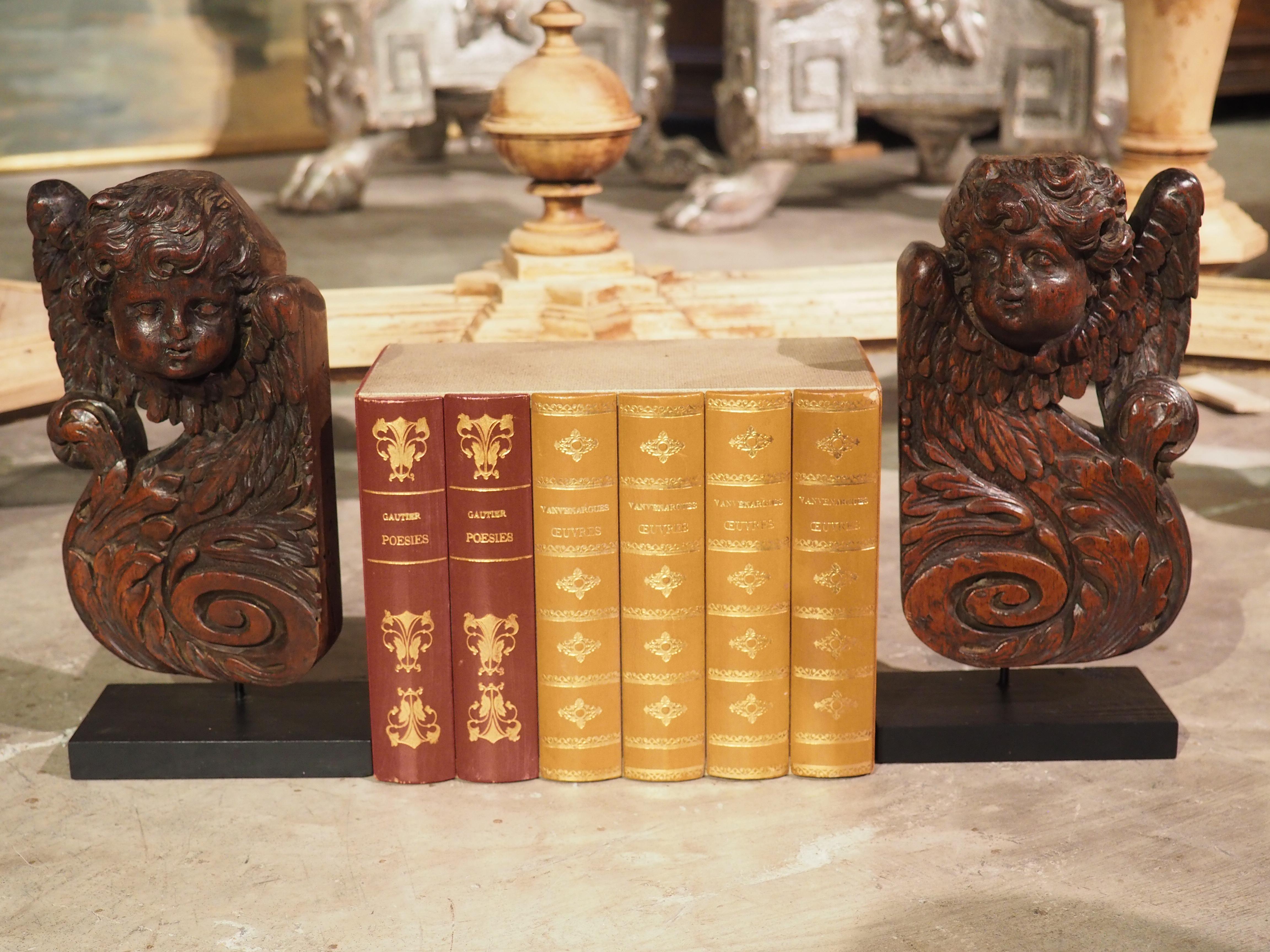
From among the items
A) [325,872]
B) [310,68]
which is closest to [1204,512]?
[325,872]

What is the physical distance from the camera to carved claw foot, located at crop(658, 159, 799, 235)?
3.86 meters

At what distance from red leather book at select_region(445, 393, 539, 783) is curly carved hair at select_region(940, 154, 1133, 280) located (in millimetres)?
445

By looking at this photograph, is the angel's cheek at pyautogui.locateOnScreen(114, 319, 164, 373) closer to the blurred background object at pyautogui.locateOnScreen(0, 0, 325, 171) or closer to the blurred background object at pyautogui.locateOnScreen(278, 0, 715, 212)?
the blurred background object at pyautogui.locateOnScreen(278, 0, 715, 212)

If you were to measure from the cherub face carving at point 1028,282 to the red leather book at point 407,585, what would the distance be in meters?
0.50

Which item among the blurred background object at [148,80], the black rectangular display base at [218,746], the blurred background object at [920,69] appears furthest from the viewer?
the blurred background object at [148,80]

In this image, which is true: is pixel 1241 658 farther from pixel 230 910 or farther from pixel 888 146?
pixel 888 146

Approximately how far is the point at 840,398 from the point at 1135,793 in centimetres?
48

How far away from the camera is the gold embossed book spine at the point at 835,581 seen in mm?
1406

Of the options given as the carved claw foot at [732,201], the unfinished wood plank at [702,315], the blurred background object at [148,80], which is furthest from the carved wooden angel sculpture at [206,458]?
the blurred background object at [148,80]

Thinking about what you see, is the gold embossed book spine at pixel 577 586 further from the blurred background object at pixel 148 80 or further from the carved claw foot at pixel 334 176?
the blurred background object at pixel 148 80

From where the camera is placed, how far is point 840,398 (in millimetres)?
1397

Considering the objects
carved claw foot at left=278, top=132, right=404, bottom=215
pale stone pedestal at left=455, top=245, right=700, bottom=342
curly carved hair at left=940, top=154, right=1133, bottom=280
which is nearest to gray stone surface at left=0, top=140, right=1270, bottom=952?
curly carved hair at left=940, top=154, right=1133, bottom=280

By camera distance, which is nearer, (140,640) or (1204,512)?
(140,640)

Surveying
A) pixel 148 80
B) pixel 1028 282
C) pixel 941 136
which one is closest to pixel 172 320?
pixel 1028 282
